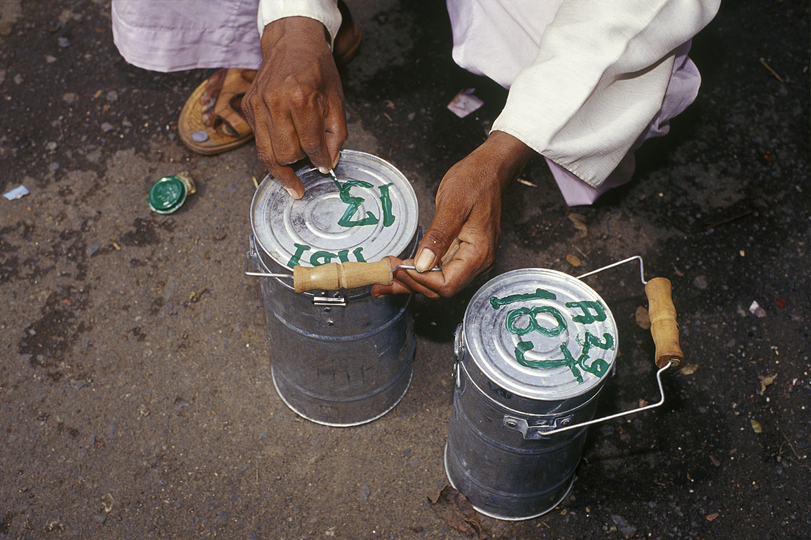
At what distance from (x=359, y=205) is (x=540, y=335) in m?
0.76

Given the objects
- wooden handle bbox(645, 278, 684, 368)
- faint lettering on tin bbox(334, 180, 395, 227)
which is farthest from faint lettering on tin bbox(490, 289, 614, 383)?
faint lettering on tin bbox(334, 180, 395, 227)

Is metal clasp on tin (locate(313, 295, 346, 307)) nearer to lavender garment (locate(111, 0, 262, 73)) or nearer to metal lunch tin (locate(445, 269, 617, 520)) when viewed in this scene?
metal lunch tin (locate(445, 269, 617, 520))

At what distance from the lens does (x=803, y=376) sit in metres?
3.05

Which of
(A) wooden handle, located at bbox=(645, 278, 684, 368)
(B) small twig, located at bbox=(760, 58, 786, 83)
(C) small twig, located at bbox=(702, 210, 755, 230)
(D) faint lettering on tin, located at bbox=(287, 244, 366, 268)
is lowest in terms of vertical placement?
(C) small twig, located at bbox=(702, 210, 755, 230)

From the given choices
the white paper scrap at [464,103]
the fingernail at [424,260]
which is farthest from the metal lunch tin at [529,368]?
the white paper scrap at [464,103]

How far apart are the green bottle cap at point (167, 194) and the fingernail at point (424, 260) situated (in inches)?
81.5

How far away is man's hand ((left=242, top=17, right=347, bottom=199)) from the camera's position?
2.13 metres

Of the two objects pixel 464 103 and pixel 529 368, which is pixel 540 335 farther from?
pixel 464 103

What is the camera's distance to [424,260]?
1.88 metres

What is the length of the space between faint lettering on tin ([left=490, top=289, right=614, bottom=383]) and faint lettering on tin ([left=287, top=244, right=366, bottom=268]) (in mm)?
477

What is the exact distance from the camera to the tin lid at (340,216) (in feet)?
6.80

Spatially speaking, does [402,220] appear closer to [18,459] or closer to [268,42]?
[268,42]

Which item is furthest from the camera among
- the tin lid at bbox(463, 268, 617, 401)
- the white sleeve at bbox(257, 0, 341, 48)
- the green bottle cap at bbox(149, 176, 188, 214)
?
the green bottle cap at bbox(149, 176, 188, 214)

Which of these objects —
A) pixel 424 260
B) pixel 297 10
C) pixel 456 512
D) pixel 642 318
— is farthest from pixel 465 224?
pixel 642 318
